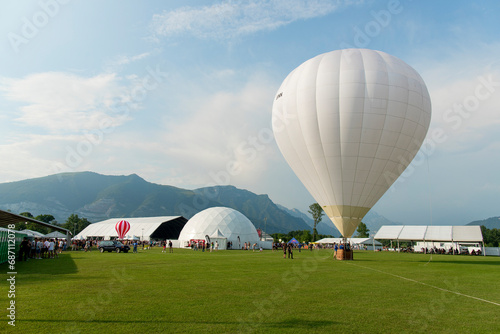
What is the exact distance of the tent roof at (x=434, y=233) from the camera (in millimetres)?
52359

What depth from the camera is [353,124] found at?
70.2 feet

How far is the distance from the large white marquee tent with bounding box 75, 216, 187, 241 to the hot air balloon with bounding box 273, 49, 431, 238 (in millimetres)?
58707

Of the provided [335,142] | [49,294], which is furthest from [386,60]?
[49,294]

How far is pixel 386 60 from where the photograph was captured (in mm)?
22609

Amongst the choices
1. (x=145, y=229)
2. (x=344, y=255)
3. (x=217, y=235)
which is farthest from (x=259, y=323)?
(x=145, y=229)

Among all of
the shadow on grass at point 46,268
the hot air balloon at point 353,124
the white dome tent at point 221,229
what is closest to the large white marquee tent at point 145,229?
the white dome tent at point 221,229

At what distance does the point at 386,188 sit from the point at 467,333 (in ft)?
59.2

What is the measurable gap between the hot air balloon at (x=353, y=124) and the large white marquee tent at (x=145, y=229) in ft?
193

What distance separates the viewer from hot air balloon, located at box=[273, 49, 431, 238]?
21.4 m

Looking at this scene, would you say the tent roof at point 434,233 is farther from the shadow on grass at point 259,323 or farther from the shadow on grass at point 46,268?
the shadow on grass at point 259,323

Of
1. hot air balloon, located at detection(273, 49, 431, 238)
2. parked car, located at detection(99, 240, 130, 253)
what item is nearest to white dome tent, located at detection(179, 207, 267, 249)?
parked car, located at detection(99, 240, 130, 253)

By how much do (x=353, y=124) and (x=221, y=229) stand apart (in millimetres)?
38691

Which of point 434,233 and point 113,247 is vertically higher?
point 434,233

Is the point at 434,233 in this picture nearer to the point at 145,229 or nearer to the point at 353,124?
the point at 353,124
